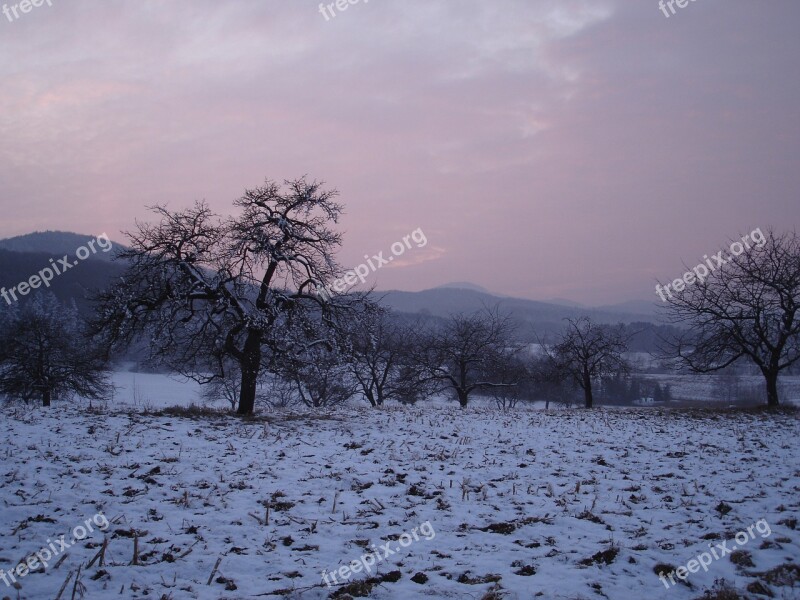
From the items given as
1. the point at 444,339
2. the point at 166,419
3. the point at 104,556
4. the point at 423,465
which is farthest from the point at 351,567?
the point at 444,339

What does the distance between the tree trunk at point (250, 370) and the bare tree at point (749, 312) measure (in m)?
20.0

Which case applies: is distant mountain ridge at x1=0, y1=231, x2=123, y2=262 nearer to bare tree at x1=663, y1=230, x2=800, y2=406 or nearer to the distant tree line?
the distant tree line

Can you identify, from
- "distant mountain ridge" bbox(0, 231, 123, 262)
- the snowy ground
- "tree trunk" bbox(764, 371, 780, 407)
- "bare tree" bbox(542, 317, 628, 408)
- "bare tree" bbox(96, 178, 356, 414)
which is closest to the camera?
the snowy ground

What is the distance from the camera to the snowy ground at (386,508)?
4.65 metres

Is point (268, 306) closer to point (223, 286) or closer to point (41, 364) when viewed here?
point (223, 286)

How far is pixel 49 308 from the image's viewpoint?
5756 cm

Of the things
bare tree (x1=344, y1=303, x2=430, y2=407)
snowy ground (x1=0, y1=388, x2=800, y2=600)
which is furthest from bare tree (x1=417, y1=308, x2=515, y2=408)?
snowy ground (x1=0, y1=388, x2=800, y2=600)

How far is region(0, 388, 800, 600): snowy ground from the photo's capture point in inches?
183

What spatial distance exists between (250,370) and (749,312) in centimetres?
2245

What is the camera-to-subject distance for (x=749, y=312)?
21.1m

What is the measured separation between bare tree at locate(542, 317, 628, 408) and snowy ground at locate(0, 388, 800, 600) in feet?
49.6

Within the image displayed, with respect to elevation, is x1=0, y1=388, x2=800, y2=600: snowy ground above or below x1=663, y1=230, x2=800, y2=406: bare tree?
below

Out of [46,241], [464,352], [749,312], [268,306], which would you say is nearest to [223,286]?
[268,306]

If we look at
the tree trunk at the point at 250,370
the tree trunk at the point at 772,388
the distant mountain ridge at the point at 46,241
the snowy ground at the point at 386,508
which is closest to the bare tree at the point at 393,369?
the tree trunk at the point at 250,370
